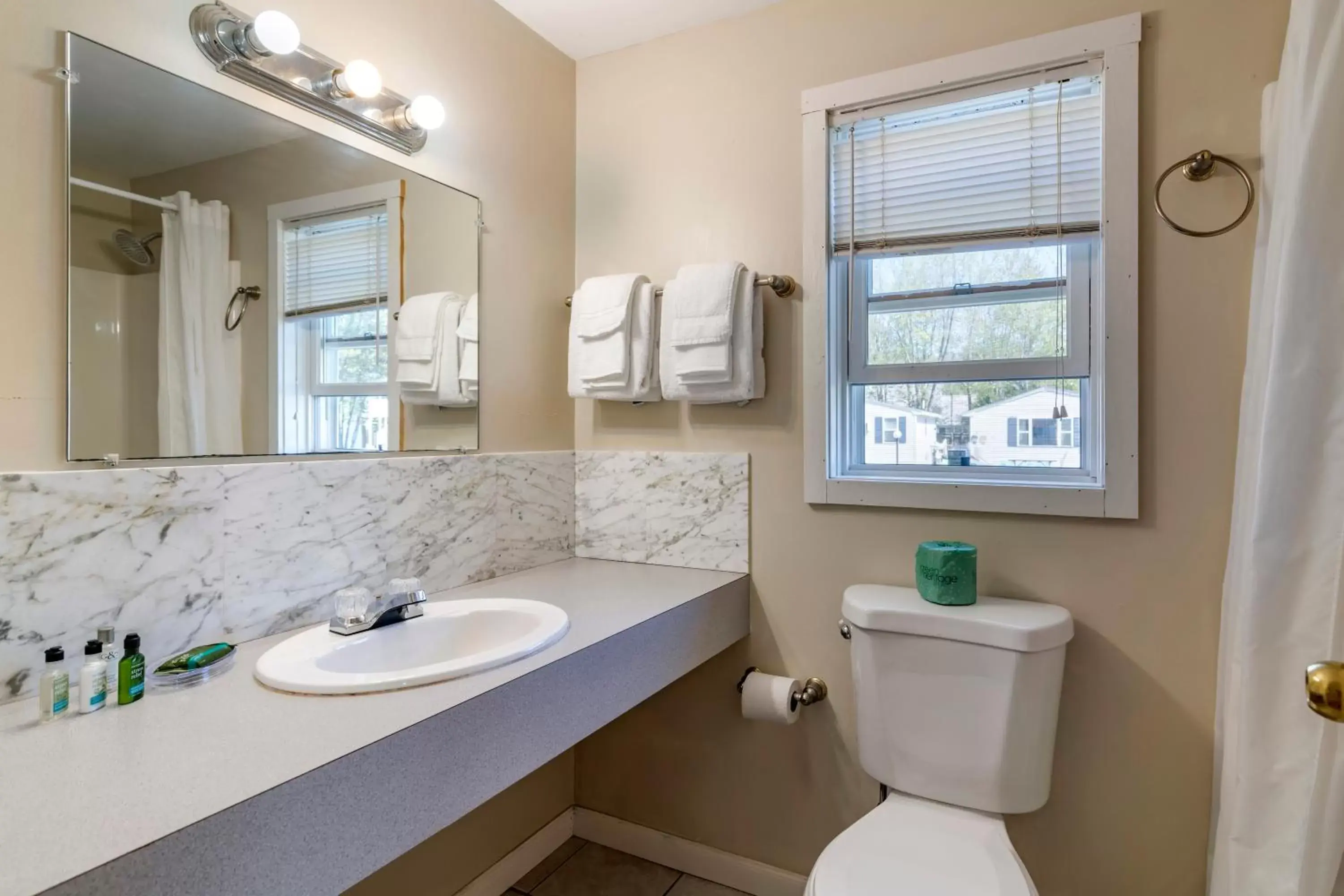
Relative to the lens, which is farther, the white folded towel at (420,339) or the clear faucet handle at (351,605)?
the white folded towel at (420,339)

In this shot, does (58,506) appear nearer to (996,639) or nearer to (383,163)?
(383,163)

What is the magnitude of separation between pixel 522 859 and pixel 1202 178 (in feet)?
7.36

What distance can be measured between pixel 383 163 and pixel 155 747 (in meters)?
1.19

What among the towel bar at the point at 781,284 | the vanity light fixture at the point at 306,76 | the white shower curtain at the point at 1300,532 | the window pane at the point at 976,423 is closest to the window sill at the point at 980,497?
the window pane at the point at 976,423

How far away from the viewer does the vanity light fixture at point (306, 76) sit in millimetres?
1175

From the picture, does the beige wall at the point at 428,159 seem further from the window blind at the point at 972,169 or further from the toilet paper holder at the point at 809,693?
the toilet paper holder at the point at 809,693

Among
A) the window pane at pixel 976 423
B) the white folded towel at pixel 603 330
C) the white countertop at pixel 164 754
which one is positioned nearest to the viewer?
the white countertop at pixel 164 754

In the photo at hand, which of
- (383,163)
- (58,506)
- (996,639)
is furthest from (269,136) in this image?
(996,639)

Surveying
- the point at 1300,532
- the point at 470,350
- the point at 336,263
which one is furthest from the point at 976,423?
the point at 336,263

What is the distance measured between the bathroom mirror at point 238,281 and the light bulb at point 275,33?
133mm

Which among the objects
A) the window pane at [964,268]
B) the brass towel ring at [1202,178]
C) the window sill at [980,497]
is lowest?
the window sill at [980,497]

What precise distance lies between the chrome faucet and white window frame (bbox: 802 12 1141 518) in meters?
0.94

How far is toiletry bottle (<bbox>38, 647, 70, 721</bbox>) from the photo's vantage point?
0.89 meters

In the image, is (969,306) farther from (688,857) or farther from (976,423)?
(688,857)
